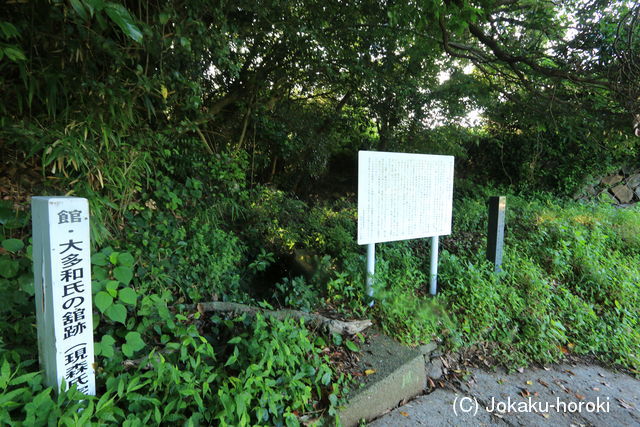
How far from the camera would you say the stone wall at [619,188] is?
8.51m

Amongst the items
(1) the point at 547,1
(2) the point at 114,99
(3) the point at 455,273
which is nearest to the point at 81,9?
(2) the point at 114,99

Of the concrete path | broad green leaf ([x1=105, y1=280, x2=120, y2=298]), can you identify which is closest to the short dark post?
the concrete path

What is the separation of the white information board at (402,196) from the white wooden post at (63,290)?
7.78 ft

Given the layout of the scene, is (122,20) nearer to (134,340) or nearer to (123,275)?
(123,275)

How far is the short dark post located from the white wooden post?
Answer: 4.45m

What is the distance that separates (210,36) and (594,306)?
5553 millimetres

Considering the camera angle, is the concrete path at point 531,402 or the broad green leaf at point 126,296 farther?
the concrete path at point 531,402

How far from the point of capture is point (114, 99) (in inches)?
101

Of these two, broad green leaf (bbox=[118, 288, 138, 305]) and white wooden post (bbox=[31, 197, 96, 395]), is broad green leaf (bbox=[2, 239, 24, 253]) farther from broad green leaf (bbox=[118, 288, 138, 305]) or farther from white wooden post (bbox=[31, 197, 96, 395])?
broad green leaf (bbox=[118, 288, 138, 305])

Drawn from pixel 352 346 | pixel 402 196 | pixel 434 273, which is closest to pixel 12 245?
pixel 352 346

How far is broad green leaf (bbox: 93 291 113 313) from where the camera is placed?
1801 mm

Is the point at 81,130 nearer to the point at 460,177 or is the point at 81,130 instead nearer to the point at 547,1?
the point at 547,1

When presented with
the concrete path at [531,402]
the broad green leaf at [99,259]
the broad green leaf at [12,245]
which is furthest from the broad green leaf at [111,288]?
the concrete path at [531,402]

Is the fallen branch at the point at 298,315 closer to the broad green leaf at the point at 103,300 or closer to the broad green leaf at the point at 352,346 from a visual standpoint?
the broad green leaf at the point at 352,346
